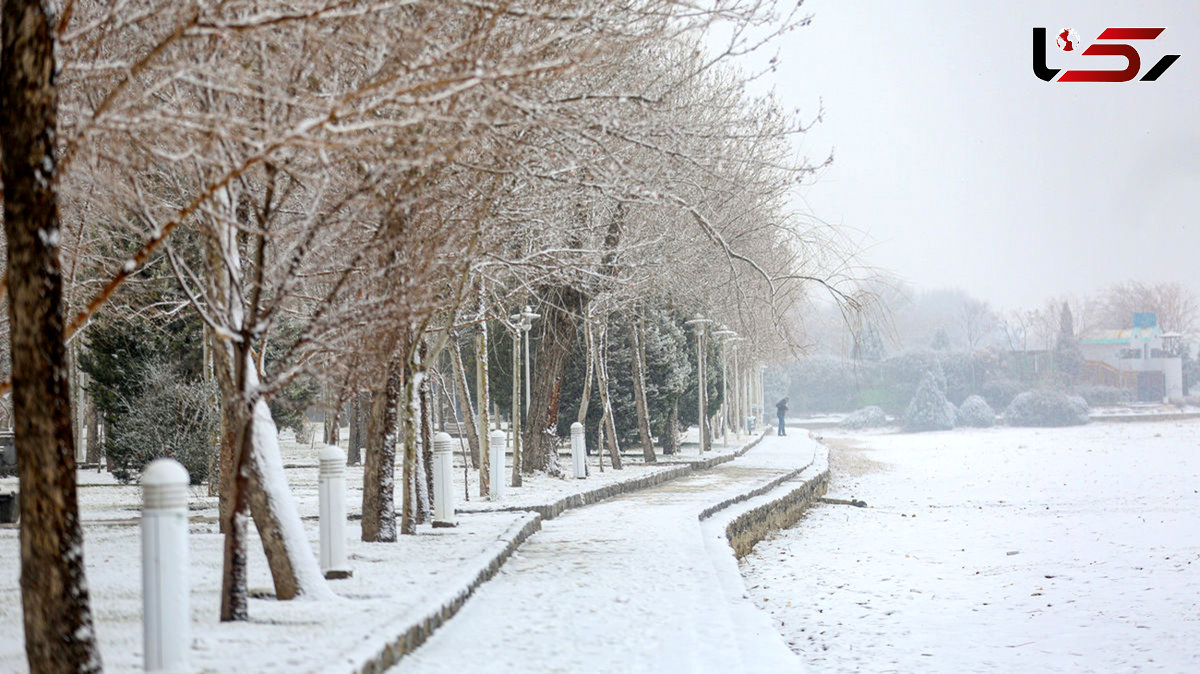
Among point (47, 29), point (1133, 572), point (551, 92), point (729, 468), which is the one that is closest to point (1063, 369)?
point (729, 468)

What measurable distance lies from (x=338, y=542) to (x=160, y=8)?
457cm

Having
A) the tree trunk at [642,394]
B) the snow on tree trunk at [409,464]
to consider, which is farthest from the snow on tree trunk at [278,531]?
the tree trunk at [642,394]

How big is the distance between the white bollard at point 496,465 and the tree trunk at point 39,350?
13232mm

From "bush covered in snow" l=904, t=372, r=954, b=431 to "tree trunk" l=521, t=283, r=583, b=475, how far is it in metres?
64.5

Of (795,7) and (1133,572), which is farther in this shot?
(1133,572)

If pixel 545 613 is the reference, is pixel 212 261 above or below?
above

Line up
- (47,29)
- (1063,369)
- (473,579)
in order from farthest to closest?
(1063,369) → (473,579) → (47,29)

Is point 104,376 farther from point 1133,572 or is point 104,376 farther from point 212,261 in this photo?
point 1133,572

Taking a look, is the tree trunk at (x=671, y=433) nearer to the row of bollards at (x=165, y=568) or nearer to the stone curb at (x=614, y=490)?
the stone curb at (x=614, y=490)

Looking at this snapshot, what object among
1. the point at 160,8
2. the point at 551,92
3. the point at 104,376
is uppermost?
the point at 551,92

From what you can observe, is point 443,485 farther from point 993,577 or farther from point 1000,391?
point 1000,391

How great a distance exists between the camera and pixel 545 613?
390 inches

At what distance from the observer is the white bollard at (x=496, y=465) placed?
1919 centimetres

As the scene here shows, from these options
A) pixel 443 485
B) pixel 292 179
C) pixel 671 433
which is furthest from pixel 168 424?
pixel 671 433
